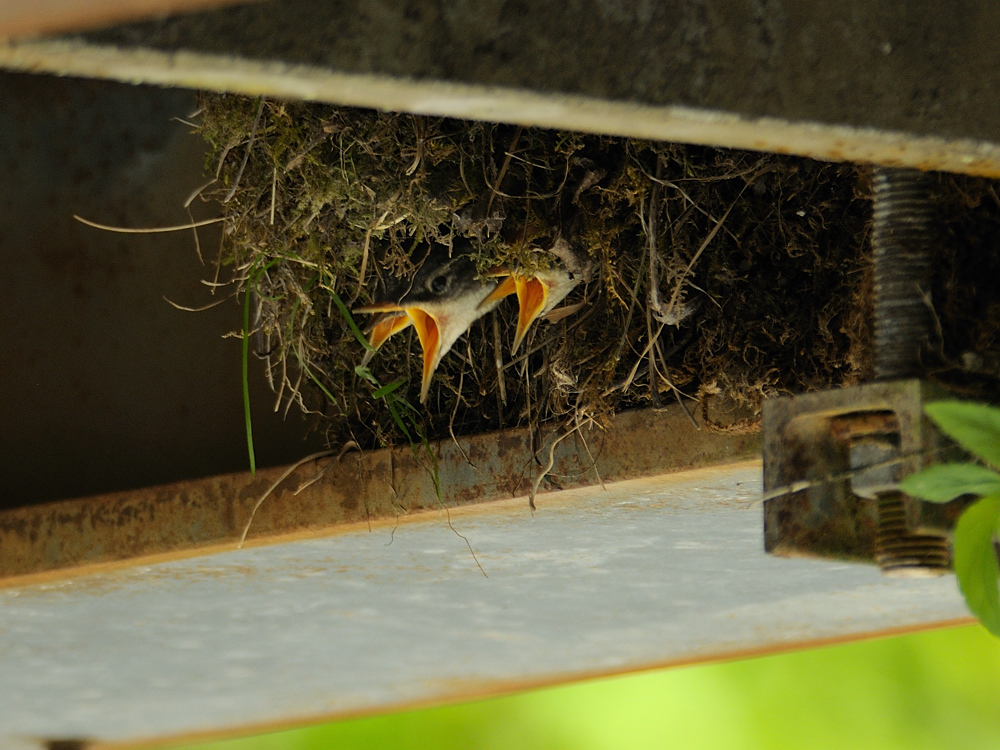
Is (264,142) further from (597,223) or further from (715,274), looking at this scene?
(715,274)

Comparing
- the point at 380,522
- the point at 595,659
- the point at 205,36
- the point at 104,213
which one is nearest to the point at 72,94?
the point at 104,213

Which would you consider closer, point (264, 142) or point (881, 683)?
point (264, 142)

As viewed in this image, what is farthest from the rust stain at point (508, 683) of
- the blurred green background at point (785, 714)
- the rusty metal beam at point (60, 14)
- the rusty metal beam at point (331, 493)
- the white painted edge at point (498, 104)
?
the blurred green background at point (785, 714)

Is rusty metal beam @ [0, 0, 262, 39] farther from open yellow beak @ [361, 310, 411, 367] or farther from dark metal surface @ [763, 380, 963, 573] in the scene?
open yellow beak @ [361, 310, 411, 367]

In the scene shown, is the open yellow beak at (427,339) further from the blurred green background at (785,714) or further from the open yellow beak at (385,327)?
the blurred green background at (785,714)

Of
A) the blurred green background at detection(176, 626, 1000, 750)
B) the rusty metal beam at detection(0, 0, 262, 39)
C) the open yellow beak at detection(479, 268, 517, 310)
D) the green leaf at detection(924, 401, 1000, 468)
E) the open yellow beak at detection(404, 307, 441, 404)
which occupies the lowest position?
the blurred green background at detection(176, 626, 1000, 750)

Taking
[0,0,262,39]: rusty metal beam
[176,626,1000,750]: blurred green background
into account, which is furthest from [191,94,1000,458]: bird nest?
[176,626,1000,750]: blurred green background
